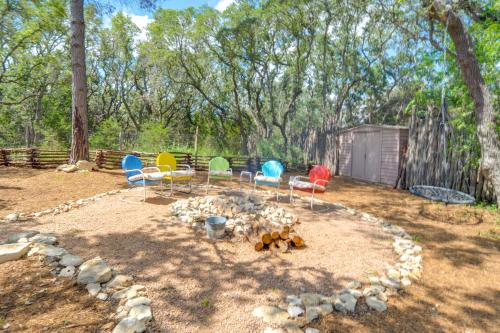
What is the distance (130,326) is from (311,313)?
1348 mm

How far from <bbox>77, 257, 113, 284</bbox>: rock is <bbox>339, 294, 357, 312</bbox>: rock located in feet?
6.95

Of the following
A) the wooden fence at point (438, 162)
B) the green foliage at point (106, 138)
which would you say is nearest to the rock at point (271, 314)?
the wooden fence at point (438, 162)

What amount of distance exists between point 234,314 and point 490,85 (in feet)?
25.2

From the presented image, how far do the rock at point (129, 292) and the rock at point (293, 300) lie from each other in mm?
1262

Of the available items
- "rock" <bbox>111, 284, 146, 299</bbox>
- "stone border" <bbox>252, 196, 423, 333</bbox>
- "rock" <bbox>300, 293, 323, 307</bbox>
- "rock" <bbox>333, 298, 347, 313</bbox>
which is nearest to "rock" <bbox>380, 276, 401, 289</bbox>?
"stone border" <bbox>252, 196, 423, 333</bbox>

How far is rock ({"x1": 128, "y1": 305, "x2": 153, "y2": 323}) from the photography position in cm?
194

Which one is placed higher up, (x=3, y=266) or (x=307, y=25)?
(x=307, y=25)

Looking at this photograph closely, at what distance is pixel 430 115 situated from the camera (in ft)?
24.1

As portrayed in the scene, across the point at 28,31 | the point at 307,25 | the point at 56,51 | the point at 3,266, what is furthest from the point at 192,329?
the point at 56,51

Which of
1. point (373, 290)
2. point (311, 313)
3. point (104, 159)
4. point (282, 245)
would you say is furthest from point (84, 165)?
point (373, 290)

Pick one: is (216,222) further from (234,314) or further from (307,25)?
(307,25)

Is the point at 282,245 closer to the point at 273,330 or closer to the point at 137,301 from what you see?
the point at 273,330

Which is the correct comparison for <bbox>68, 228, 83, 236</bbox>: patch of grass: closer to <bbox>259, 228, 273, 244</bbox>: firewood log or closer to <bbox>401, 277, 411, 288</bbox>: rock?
<bbox>259, 228, 273, 244</bbox>: firewood log

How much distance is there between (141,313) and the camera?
199 centimetres
